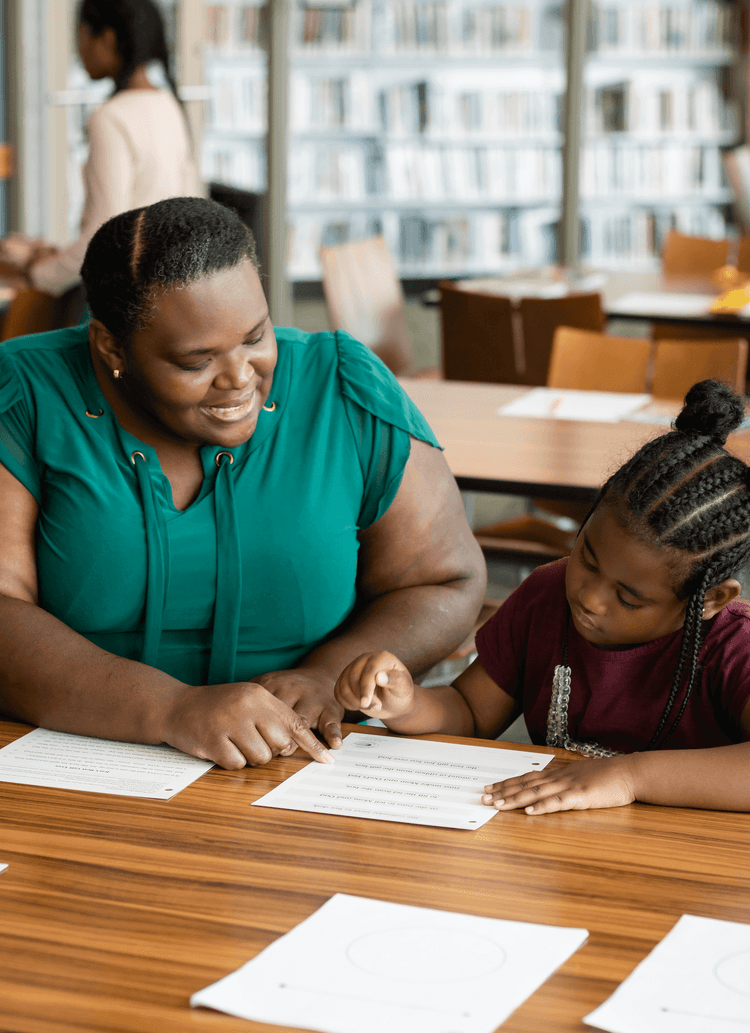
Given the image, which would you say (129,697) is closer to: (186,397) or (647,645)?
(186,397)

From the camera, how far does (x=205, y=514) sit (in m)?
1.52

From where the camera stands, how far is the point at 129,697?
1.36 meters

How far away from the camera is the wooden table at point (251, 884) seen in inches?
34.7

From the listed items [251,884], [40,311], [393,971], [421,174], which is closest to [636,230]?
[421,174]

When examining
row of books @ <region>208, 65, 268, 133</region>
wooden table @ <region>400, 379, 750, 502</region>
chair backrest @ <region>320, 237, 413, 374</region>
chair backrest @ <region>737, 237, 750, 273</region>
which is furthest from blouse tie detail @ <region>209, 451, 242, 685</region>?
row of books @ <region>208, 65, 268, 133</region>

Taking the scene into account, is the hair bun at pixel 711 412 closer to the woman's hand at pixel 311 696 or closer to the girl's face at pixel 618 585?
the girl's face at pixel 618 585

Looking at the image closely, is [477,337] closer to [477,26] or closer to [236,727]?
[236,727]

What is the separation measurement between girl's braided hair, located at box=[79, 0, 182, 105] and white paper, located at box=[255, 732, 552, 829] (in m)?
2.69

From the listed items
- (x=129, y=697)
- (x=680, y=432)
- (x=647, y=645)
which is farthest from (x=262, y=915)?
(x=680, y=432)

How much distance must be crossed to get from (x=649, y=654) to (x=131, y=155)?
2.51m

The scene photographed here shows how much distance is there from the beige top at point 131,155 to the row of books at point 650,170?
4.33 meters

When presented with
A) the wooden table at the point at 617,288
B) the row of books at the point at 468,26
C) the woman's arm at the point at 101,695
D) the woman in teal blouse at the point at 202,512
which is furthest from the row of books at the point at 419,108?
the woman's arm at the point at 101,695

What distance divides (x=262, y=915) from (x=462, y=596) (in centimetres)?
73

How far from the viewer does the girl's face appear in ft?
4.44
